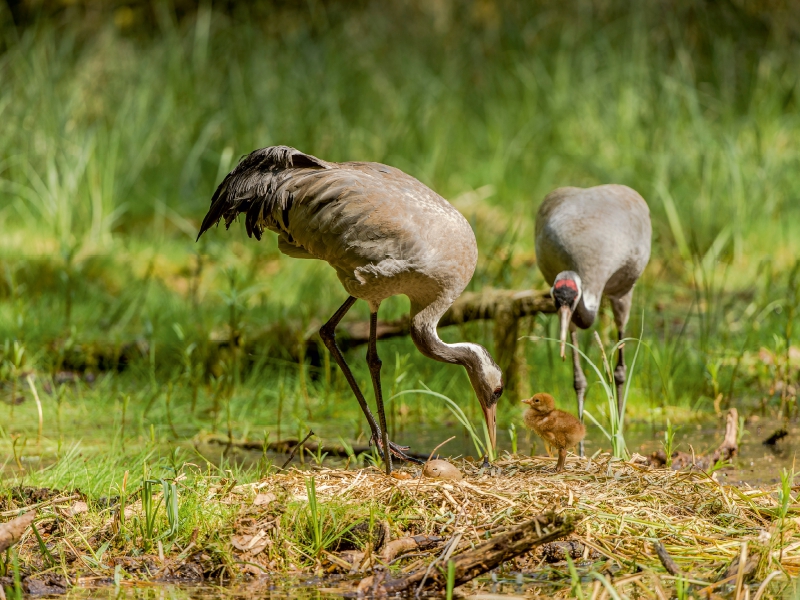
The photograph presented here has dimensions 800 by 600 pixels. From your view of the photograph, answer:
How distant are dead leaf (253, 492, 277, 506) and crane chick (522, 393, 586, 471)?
1.22 m

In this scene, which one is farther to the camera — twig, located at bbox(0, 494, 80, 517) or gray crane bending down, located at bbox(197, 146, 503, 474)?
gray crane bending down, located at bbox(197, 146, 503, 474)

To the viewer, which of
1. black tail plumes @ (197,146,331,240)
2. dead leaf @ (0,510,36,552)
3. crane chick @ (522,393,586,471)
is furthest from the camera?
black tail plumes @ (197,146,331,240)

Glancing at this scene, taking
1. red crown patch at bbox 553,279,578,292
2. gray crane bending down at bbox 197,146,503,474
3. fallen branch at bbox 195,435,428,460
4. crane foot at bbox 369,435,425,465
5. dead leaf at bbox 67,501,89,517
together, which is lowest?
fallen branch at bbox 195,435,428,460

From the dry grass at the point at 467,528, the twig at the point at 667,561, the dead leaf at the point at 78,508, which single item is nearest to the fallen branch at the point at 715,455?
the dry grass at the point at 467,528

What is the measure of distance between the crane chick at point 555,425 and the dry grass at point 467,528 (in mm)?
257

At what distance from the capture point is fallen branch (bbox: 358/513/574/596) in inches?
136

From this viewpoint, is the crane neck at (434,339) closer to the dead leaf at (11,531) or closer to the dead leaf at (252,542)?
the dead leaf at (252,542)

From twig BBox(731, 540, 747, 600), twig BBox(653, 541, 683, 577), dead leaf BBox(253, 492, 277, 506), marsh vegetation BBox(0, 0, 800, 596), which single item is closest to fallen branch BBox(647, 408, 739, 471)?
marsh vegetation BBox(0, 0, 800, 596)

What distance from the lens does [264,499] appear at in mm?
4113

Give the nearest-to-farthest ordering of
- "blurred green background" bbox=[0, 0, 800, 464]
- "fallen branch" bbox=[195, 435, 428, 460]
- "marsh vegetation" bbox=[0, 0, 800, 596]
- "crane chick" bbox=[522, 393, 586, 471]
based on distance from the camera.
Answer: "marsh vegetation" bbox=[0, 0, 800, 596] → "crane chick" bbox=[522, 393, 586, 471] → "fallen branch" bbox=[195, 435, 428, 460] → "blurred green background" bbox=[0, 0, 800, 464]

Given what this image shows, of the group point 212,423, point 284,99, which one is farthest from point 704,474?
point 284,99

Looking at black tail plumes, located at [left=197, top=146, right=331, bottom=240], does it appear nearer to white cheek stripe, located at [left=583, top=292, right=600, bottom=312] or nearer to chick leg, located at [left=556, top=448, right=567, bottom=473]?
white cheek stripe, located at [left=583, top=292, right=600, bottom=312]

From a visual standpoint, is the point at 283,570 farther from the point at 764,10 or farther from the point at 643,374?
the point at 764,10

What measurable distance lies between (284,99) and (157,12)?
582 centimetres
